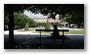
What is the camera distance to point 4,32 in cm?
636

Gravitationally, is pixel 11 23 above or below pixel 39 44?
above

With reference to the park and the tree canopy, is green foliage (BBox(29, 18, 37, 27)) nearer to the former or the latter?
the park

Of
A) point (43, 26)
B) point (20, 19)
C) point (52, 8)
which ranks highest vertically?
point (52, 8)

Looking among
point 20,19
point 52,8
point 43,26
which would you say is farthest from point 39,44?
point 52,8

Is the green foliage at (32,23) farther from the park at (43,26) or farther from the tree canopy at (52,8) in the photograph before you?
the tree canopy at (52,8)

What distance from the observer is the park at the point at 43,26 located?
20.9ft

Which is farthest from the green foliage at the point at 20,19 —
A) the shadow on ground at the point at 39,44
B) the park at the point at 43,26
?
the shadow on ground at the point at 39,44

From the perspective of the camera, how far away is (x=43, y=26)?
21.1 feet

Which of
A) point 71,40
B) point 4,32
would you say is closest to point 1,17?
point 4,32

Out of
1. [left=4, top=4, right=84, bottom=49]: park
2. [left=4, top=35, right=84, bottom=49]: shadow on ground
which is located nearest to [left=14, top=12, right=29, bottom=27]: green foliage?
[left=4, top=4, right=84, bottom=49]: park

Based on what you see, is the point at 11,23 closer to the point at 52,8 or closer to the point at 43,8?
the point at 43,8

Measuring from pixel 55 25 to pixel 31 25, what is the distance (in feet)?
1.42

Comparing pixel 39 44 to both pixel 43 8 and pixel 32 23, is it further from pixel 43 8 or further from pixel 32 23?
pixel 43 8

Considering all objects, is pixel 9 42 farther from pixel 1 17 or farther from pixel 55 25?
pixel 55 25
